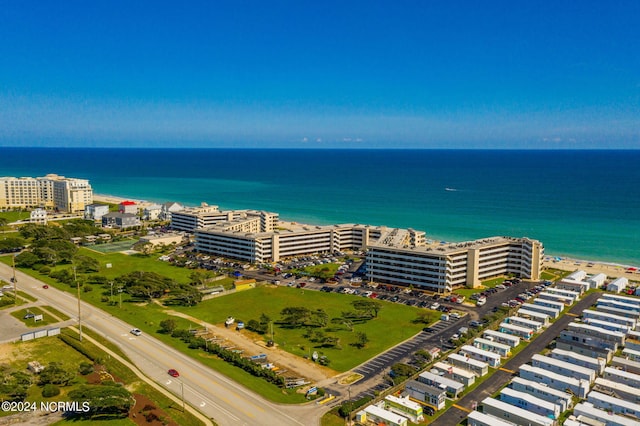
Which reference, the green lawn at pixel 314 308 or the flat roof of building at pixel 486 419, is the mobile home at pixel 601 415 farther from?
the green lawn at pixel 314 308

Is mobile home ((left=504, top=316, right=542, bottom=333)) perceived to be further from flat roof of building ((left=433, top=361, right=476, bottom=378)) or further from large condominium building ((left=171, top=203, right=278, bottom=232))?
large condominium building ((left=171, top=203, right=278, bottom=232))

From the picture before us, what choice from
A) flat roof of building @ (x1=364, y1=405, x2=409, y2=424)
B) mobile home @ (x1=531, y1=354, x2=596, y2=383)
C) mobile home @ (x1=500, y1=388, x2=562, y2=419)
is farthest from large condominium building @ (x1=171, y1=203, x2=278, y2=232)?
mobile home @ (x1=500, y1=388, x2=562, y2=419)

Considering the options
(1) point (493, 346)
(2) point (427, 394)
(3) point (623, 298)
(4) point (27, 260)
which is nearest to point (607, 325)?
(3) point (623, 298)

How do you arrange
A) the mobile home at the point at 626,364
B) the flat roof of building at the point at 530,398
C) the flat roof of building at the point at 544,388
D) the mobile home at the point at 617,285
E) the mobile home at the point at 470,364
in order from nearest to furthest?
1. the flat roof of building at the point at 530,398
2. the flat roof of building at the point at 544,388
3. the mobile home at the point at 470,364
4. the mobile home at the point at 626,364
5. the mobile home at the point at 617,285

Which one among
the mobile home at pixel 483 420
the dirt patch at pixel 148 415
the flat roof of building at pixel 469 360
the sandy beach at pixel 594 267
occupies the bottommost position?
the dirt patch at pixel 148 415

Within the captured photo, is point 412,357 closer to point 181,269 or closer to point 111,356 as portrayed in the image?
point 111,356

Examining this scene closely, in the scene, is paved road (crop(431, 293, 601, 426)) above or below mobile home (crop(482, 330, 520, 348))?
below

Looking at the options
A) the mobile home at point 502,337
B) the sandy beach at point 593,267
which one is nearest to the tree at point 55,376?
the mobile home at point 502,337
